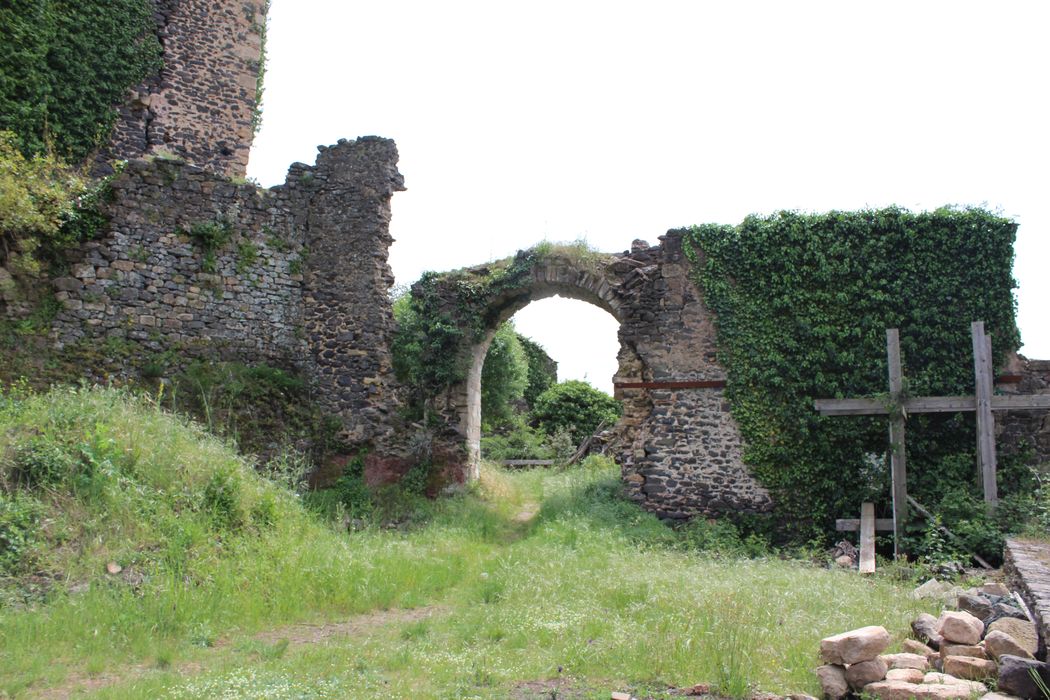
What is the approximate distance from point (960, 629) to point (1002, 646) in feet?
1.18

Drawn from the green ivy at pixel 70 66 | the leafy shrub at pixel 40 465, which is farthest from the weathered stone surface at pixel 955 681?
the green ivy at pixel 70 66

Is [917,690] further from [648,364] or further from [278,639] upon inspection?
[648,364]

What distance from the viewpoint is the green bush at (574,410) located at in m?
23.9

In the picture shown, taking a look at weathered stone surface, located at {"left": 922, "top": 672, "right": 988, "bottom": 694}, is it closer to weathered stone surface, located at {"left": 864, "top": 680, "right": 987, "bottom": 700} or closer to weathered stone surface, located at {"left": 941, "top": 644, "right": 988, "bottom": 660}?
weathered stone surface, located at {"left": 864, "top": 680, "right": 987, "bottom": 700}

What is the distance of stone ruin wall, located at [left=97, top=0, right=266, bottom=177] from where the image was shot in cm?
1599

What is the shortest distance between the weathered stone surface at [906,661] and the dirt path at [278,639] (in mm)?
4002

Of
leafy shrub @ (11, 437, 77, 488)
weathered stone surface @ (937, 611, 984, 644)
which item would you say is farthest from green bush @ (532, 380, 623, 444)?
weathered stone surface @ (937, 611, 984, 644)

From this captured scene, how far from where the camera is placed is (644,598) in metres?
7.53

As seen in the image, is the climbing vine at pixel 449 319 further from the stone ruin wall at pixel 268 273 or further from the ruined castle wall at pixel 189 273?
the ruined castle wall at pixel 189 273

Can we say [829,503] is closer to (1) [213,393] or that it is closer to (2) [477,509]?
(2) [477,509]

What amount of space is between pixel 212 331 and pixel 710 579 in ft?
28.5

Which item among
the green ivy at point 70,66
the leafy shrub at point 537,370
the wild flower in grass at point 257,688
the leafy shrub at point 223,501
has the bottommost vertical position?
the wild flower in grass at point 257,688

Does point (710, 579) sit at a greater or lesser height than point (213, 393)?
lesser


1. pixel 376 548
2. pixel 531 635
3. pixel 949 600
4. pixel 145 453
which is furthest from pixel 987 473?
pixel 145 453
